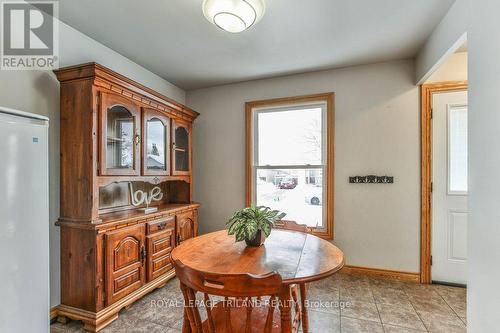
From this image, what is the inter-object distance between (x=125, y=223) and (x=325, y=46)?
2735mm

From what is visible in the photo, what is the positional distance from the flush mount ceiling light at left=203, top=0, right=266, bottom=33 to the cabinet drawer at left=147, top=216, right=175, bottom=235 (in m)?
1.99

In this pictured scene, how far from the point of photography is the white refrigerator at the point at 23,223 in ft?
4.72

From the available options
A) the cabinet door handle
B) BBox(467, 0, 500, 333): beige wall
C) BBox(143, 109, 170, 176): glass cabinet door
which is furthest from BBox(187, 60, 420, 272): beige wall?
the cabinet door handle

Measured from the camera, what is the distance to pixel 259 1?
1658mm

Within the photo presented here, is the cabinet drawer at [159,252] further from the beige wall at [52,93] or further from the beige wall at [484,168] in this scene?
the beige wall at [484,168]

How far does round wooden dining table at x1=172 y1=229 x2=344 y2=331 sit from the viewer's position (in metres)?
1.22

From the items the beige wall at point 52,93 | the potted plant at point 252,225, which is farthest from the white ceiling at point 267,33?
the potted plant at point 252,225

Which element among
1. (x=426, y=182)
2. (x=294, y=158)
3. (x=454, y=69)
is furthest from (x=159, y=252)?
(x=454, y=69)

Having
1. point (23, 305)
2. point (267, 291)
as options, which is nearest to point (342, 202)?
point (267, 291)

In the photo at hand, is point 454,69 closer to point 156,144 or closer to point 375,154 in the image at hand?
point 375,154

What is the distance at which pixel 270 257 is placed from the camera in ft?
4.67

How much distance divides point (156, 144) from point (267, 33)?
1693 mm

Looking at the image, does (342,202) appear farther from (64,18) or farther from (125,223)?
(64,18)

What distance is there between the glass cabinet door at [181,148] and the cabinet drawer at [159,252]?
79cm
